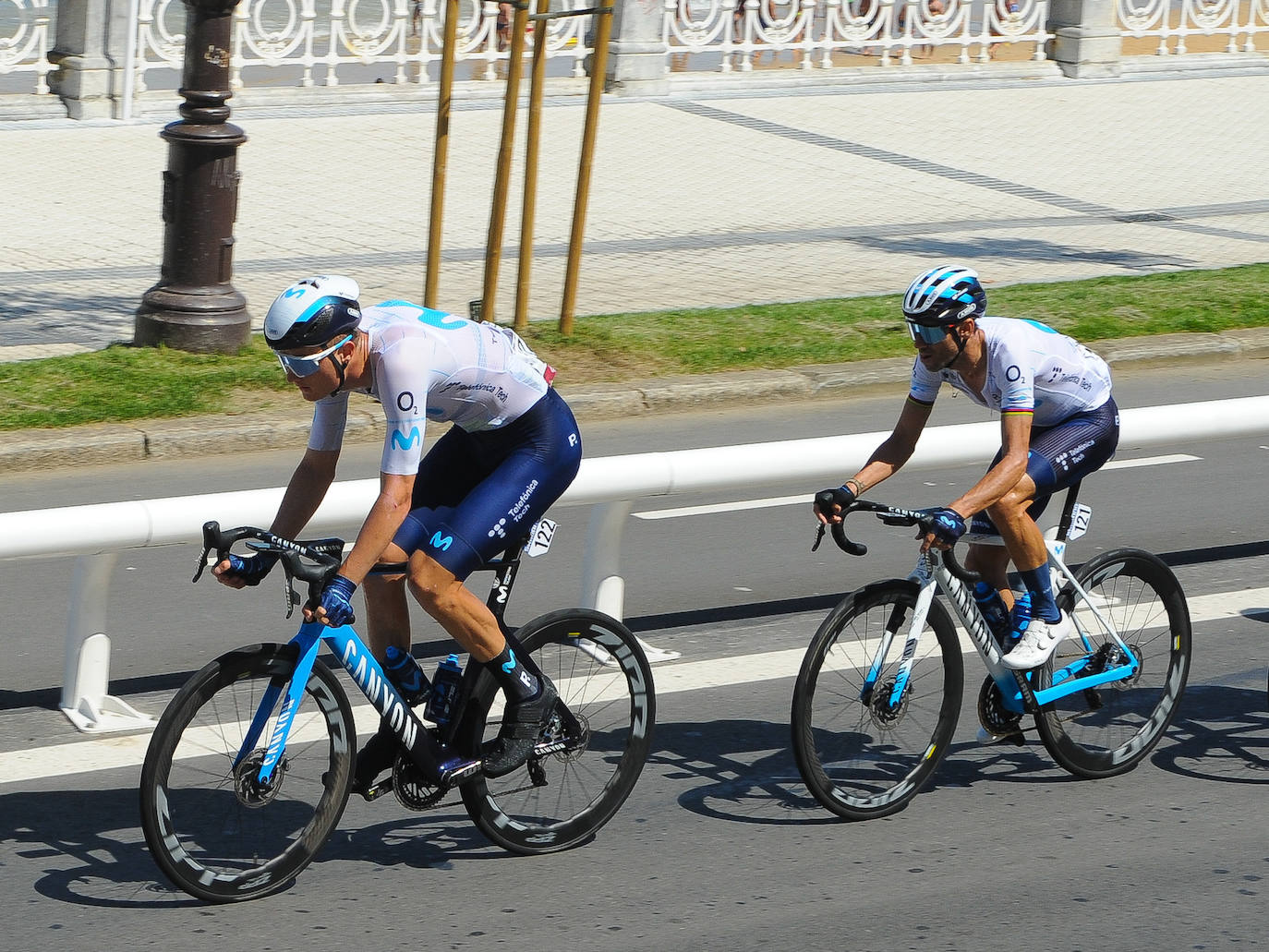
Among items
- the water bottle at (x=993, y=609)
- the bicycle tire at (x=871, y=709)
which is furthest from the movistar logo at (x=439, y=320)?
the water bottle at (x=993, y=609)

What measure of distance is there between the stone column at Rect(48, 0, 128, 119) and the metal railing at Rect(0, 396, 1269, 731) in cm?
1299

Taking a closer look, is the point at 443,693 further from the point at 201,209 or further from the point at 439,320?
the point at 201,209

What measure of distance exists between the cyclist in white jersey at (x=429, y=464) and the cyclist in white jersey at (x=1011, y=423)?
95 centimetres

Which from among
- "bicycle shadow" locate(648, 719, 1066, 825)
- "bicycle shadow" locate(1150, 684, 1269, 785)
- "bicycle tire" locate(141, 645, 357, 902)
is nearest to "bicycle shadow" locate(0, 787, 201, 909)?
"bicycle tire" locate(141, 645, 357, 902)

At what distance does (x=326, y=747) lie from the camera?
205 inches

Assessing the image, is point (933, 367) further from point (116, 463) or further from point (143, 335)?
point (143, 335)

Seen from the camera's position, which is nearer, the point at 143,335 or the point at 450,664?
the point at 450,664

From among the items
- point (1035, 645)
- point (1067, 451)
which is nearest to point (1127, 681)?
point (1035, 645)

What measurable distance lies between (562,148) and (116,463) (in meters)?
10.6

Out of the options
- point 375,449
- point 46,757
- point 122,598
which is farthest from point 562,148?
point 46,757

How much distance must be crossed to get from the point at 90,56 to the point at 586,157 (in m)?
9.37

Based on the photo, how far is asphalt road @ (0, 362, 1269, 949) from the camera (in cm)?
508

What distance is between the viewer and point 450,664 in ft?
18.1

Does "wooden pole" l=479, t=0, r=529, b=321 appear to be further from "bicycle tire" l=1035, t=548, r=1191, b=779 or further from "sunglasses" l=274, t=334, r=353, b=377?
"sunglasses" l=274, t=334, r=353, b=377
